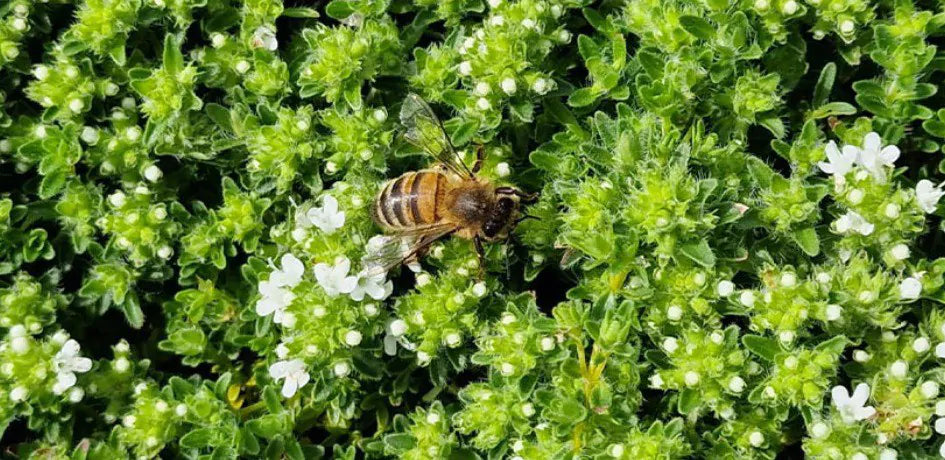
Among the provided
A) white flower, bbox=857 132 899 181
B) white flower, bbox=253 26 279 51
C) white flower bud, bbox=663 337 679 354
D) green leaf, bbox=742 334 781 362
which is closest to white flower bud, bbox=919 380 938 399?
green leaf, bbox=742 334 781 362

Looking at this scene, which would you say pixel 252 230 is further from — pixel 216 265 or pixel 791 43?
pixel 791 43

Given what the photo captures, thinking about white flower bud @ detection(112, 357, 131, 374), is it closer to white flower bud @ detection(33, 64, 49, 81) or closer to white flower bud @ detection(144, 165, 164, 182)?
white flower bud @ detection(144, 165, 164, 182)

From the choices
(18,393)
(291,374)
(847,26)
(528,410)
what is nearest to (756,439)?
(528,410)

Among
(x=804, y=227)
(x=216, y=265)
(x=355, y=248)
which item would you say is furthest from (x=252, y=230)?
(x=804, y=227)

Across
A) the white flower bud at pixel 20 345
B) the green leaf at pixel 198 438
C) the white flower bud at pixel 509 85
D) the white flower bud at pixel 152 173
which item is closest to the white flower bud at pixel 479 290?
the white flower bud at pixel 509 85

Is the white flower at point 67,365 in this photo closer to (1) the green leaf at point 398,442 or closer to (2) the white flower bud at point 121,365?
(2) the white flower bud at point 121,365

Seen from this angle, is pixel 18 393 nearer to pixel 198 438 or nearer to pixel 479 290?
pixel 198 438
